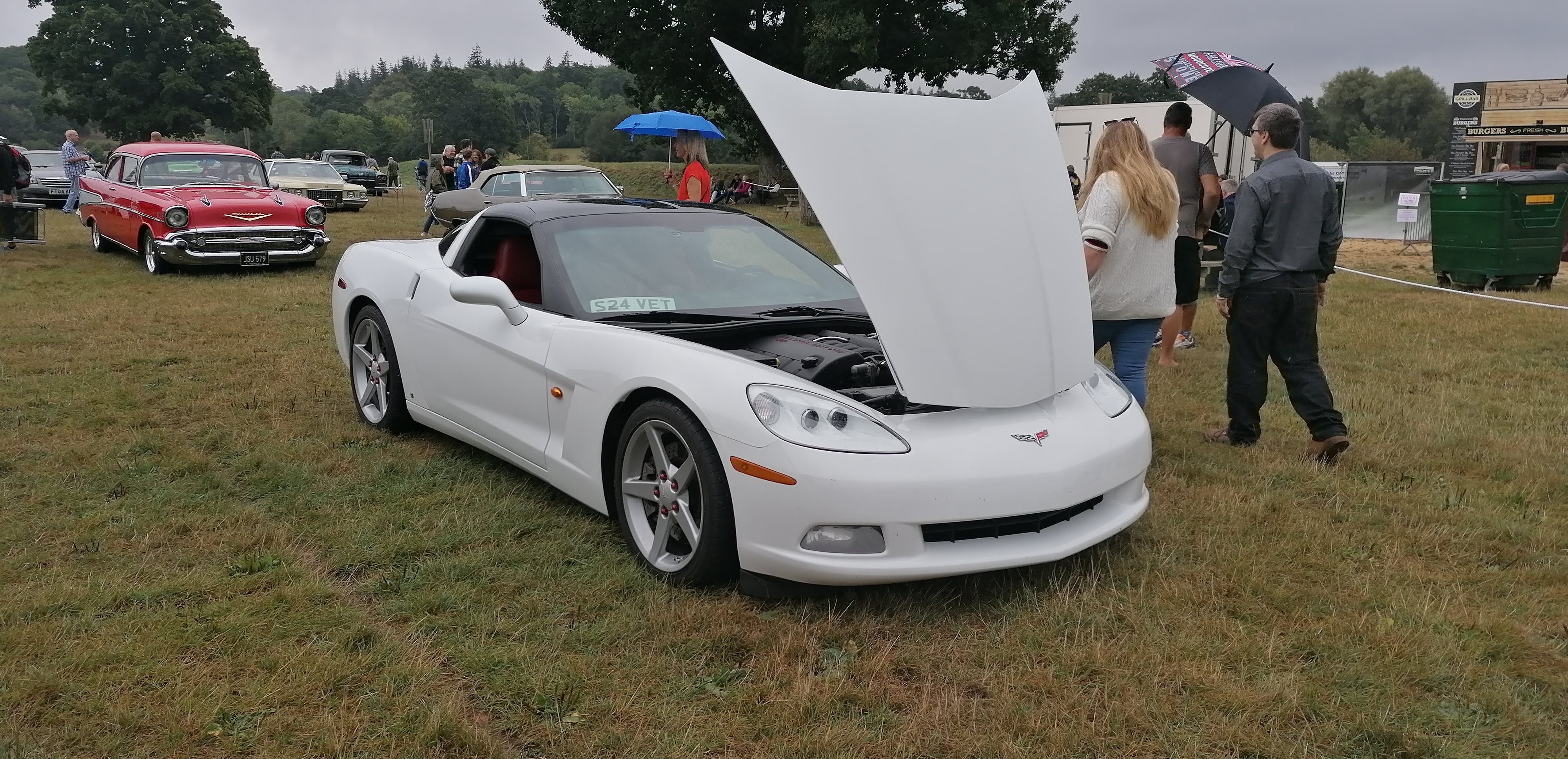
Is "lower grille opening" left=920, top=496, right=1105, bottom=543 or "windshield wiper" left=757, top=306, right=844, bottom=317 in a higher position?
"windshield wiper" left=757, top=306, right=844, bottom=317

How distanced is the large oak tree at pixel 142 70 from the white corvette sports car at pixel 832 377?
2242 inches

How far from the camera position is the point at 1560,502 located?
4.43m

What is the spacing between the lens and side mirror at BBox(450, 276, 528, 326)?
3.92 meters

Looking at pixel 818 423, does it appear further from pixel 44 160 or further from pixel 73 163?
pixel 44 160

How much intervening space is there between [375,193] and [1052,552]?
34920 millimetres

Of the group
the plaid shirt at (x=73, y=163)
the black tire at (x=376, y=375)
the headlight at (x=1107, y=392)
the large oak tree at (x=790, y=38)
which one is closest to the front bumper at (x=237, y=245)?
the black tire at (x=376, y=375)

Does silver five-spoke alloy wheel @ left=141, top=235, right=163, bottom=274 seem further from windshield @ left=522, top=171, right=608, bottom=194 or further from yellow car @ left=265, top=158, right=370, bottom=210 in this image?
yellow car @ left=265, top=158, right=370, bottom=210

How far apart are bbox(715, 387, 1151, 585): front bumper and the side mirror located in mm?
1264

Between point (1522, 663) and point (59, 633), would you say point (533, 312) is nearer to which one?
point (59, 633)

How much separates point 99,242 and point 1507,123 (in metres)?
33.7

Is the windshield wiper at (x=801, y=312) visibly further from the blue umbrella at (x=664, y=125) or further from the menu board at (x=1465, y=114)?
the menu board at (x=1465, y=114)

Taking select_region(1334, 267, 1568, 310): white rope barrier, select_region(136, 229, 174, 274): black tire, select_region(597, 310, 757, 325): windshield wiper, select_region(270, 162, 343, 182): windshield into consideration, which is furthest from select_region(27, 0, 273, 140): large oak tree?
select_region(597, 310, 757, 325): windshield wiper

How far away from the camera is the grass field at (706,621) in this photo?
2.60 m

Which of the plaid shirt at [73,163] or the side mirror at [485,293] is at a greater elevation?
the plaid shirt at [73,163]
